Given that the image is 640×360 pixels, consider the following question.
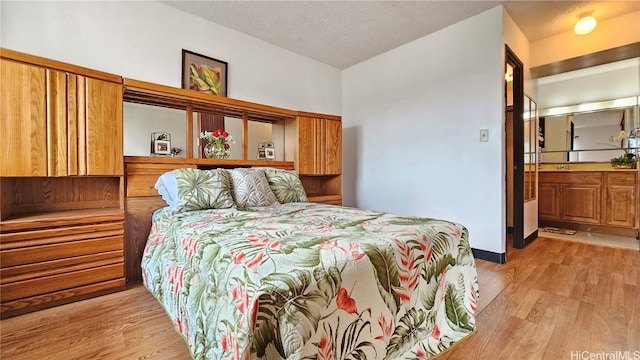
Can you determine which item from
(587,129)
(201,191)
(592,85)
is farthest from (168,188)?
(592,85)

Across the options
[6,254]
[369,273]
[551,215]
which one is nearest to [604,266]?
[551,215]

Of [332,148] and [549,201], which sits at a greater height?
[332,148]

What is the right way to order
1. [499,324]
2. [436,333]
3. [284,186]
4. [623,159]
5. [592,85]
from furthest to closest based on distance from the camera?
[592,85] < [623,159] < [284,186] < [499,324] < [436,333]

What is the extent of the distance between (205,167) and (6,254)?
141 cm

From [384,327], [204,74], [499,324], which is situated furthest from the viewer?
[204,74]

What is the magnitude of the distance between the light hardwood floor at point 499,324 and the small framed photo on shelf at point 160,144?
1143 millimetres

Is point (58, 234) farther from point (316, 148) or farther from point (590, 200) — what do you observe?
point (590, 200)

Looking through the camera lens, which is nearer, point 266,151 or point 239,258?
point 239,258

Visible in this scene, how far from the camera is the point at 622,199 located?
3463 mm

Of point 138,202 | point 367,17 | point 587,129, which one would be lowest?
point 138,202

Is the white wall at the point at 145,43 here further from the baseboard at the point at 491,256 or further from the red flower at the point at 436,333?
the red flower at the point at 436,333

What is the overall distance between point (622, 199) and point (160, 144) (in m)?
5.48

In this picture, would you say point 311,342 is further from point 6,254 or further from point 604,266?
Answer: point 604,266

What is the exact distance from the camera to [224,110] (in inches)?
112
